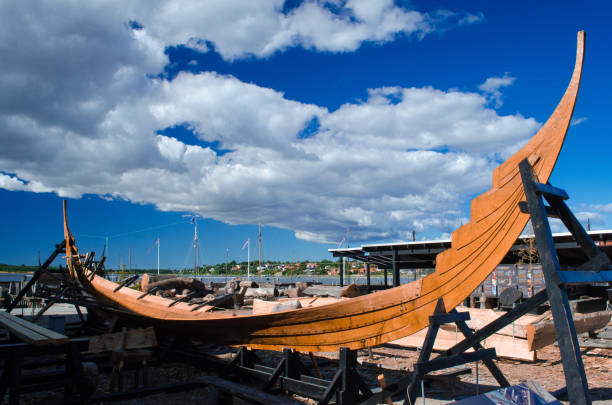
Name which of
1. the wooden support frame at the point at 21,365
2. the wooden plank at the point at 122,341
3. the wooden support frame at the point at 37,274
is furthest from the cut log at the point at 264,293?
the wooden support frame at the point at 21,365

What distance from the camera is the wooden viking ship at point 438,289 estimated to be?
3.56m

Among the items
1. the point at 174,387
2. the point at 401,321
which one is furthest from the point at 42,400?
the point at 401,321

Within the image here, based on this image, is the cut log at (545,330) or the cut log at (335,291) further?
the cut log at (335,291)

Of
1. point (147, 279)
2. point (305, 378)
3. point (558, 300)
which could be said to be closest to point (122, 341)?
point (305, 378)

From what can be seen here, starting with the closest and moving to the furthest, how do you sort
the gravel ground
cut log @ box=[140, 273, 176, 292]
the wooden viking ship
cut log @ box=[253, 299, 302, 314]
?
1. the wooden viking ship
2. the gravel ground
3. cut log @ box=[253, 299, 302, 314]
4. cut log @ box=[140, 273, 176, 292]

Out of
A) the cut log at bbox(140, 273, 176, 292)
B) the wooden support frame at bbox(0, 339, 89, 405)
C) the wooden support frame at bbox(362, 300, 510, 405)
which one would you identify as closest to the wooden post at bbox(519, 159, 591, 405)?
the wooden support frame at bbox(362, 300, 510, 405)

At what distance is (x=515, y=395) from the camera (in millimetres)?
3246

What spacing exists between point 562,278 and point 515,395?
976 millimetres

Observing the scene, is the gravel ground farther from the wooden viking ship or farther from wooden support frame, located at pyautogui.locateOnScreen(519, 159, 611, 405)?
wooden support frame, located at pyautogui.locateOnScreen(519, 159, 611, 405)

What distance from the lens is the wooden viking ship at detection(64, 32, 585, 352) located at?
11.7 ft

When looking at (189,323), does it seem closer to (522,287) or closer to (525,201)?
(525,201)

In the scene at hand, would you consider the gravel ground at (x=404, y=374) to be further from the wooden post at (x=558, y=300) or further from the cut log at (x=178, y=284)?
the cut log at (x=178, y=284)

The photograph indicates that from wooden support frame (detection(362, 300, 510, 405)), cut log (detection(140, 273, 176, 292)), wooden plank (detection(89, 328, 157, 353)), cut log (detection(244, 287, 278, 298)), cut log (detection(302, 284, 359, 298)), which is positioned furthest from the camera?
cut log (detection(244, 287, 278, 298))

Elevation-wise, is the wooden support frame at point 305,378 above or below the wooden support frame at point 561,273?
below
